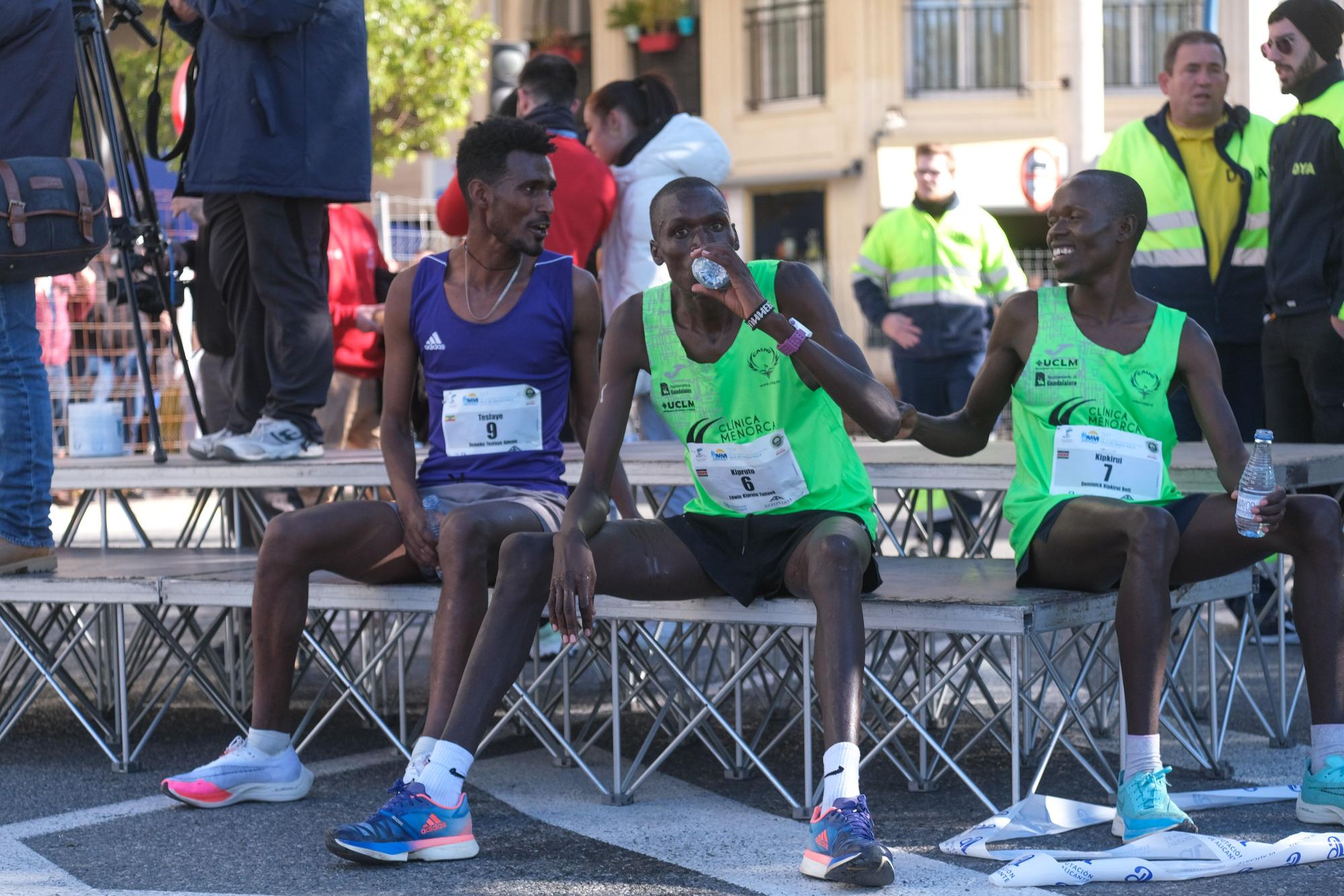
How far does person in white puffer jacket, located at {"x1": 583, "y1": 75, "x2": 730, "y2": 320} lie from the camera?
6.93m

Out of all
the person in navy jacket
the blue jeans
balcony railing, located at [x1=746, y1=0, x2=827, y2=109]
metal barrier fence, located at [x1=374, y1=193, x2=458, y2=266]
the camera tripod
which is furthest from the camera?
balcony railing, located at [x1=746, y1=0, x2=827, y2=109]

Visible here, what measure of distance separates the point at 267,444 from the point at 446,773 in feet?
6.93

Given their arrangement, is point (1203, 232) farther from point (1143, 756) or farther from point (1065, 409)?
point (1143, 756)

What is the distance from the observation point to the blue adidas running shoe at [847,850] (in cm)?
356

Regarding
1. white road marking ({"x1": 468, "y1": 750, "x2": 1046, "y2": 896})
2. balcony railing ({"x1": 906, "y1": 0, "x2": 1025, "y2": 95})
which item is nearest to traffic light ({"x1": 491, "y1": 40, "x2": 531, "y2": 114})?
white road marking ({"x1": 468, "y1": 750, "x2": 1046, "y2": 896})

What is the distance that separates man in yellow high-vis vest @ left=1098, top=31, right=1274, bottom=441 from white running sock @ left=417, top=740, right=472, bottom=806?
3382 mm

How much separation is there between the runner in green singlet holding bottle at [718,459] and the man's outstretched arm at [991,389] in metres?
0.17

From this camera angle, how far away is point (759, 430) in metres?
4.29

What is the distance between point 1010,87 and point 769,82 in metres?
3.29

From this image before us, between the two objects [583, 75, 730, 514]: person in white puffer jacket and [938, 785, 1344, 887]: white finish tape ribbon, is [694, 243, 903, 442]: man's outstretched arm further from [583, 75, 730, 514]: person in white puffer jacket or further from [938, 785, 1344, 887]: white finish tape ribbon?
[583, 75, 730, 514]: person in white puffer jacket

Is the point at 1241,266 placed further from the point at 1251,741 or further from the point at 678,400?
the point at 678,400

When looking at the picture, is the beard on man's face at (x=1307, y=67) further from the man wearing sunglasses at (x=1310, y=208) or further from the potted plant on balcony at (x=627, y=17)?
the potted plant on balcony at (x=627, y=17)

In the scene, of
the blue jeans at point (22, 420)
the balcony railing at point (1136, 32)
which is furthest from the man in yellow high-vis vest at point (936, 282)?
the balcony railing at point (1136, 32)

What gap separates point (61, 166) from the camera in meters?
5.01
